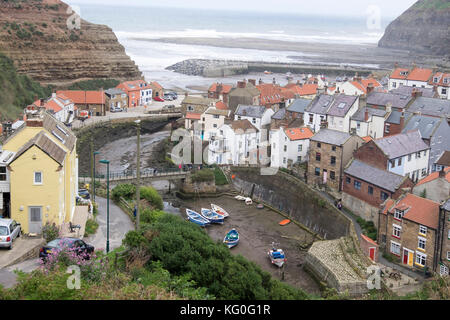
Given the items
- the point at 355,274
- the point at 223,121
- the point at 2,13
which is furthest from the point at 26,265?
the point at 2,13

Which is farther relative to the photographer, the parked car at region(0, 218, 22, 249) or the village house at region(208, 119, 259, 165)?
the village house at region(208, 119, 259, 165)

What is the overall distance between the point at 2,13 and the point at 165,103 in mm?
27501

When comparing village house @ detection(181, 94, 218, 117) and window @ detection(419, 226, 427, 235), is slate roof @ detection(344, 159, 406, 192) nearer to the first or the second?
window @ detection(419, 226, 427, 235)

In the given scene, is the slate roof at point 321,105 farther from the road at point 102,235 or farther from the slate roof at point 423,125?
the road at point 102,235

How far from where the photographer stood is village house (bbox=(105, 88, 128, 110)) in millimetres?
72500

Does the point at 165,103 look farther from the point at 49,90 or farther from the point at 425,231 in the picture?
the point at 425,231

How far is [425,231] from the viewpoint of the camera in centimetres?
2997

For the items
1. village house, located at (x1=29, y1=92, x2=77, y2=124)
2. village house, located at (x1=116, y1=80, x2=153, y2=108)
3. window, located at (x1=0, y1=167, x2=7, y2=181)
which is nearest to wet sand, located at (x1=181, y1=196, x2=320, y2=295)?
window, located at (x1=0, y1=167, x2=7, y2=181)

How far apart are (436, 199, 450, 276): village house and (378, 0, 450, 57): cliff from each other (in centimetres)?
13346

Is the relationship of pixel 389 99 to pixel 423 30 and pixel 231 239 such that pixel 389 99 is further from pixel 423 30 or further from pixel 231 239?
pixel 423 30

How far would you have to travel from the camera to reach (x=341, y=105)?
49.8 metres

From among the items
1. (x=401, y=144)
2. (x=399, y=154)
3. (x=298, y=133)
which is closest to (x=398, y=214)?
(x=399, y=154)

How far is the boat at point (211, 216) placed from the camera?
3888cm

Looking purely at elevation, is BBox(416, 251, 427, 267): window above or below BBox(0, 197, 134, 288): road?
below
